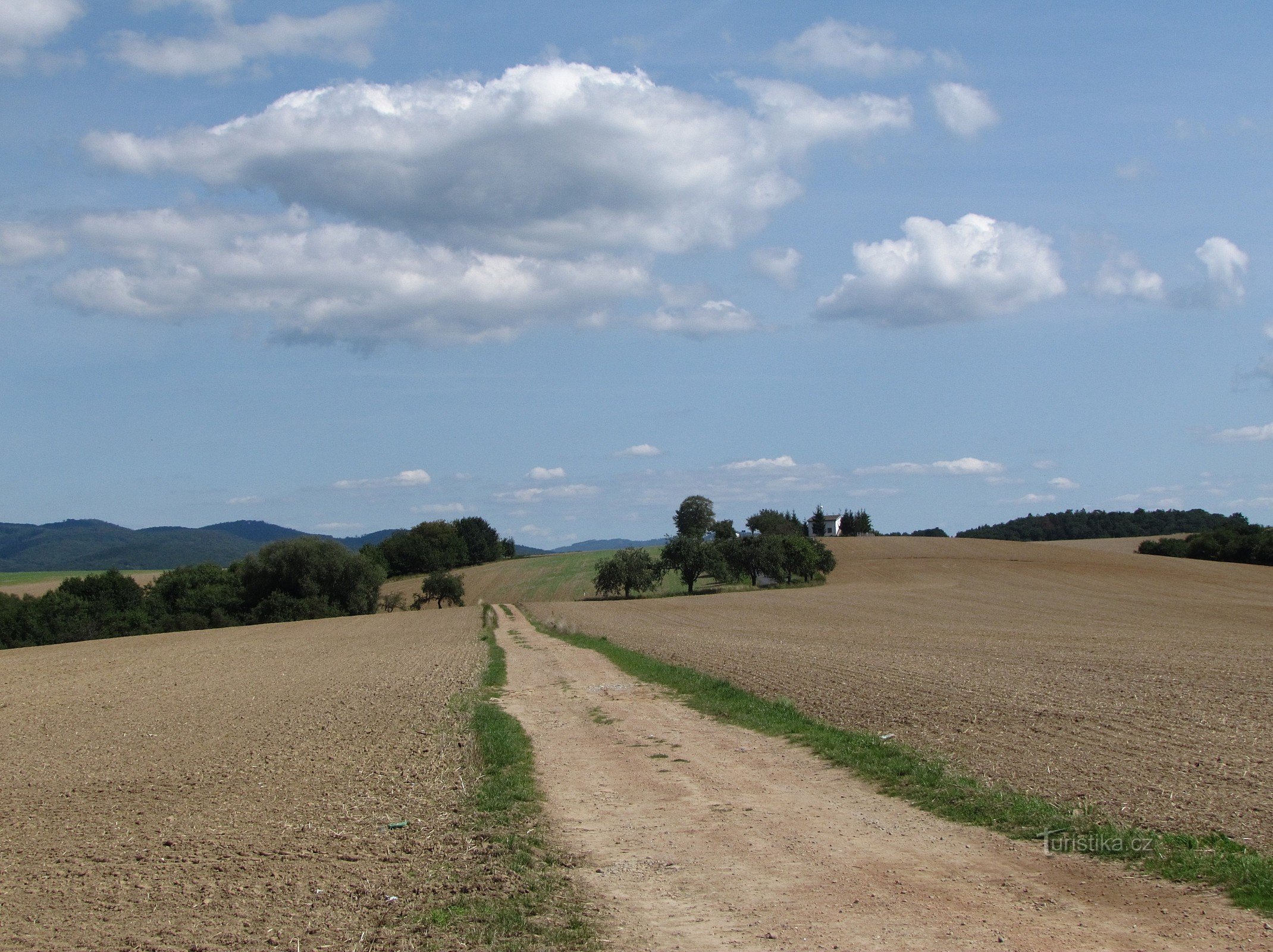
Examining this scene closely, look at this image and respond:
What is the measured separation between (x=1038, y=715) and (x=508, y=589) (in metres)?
96.2

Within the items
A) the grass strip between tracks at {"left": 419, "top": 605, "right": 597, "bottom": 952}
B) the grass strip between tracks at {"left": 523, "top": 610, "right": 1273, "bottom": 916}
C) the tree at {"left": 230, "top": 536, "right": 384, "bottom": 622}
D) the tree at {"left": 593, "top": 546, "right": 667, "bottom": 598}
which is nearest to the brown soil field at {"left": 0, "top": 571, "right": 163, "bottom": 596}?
the tree at {"left": 230, "top": 536, "right": 384, "bottom": 622}

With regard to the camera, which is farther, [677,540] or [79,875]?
[677,540]

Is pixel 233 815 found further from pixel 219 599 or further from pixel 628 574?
pixel 628 574

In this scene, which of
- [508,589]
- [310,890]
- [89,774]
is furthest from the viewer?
[508,589]

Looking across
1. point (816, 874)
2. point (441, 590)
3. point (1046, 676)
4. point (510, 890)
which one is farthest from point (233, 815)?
point (441, 590)

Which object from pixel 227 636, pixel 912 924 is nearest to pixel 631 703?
pixel 912 924

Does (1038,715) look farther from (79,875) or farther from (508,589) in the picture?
(508,589)

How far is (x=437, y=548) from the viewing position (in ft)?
458

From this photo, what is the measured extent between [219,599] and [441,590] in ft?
71.4

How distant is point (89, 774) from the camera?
15953 millimetres

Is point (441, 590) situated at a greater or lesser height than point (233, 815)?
lesser

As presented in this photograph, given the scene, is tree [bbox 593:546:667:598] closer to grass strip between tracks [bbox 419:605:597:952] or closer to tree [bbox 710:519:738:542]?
tree [bbox 710:519:738:542]

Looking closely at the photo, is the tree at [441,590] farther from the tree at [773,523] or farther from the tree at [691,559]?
the tree at [773,523]

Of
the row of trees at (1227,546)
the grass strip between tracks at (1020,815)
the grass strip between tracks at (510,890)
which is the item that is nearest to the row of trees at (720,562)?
the row of trees at (1227,546)
